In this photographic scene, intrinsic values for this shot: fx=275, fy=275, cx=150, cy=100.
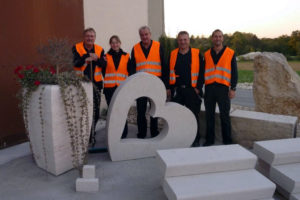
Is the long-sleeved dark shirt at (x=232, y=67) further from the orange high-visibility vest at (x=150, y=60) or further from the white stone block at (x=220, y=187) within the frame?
the white stone block at (x=220, y=187)

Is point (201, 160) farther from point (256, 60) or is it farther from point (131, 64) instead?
point (256, 60)

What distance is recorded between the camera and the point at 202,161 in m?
3.15

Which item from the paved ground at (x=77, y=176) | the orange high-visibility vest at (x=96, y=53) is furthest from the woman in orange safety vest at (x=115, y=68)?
the paved ground at (x=77, y=176)

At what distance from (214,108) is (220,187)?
2200 millimetres

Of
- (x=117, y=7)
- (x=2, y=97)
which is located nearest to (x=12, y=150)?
(x=2, y=97)

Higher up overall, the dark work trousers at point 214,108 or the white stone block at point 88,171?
the dark work trousers at point 214,108

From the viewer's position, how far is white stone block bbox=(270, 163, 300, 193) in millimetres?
3090

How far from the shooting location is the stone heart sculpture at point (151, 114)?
424 cm

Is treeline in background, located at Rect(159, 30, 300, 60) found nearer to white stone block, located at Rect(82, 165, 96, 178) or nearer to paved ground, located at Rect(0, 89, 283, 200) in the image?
paved ground, located at Rect(0, 89, 283, 200)

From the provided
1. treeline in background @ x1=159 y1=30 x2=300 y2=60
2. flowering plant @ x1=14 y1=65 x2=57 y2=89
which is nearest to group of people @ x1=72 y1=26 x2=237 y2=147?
flowering plant @ x1=14 y1=65 x2=57 y2=89

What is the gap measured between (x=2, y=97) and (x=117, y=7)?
14.5 ft

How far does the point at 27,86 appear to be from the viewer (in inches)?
151

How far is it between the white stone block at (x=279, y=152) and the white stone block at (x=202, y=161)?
1.09 feet

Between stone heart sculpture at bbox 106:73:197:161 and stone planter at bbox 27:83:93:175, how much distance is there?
1.45ft
